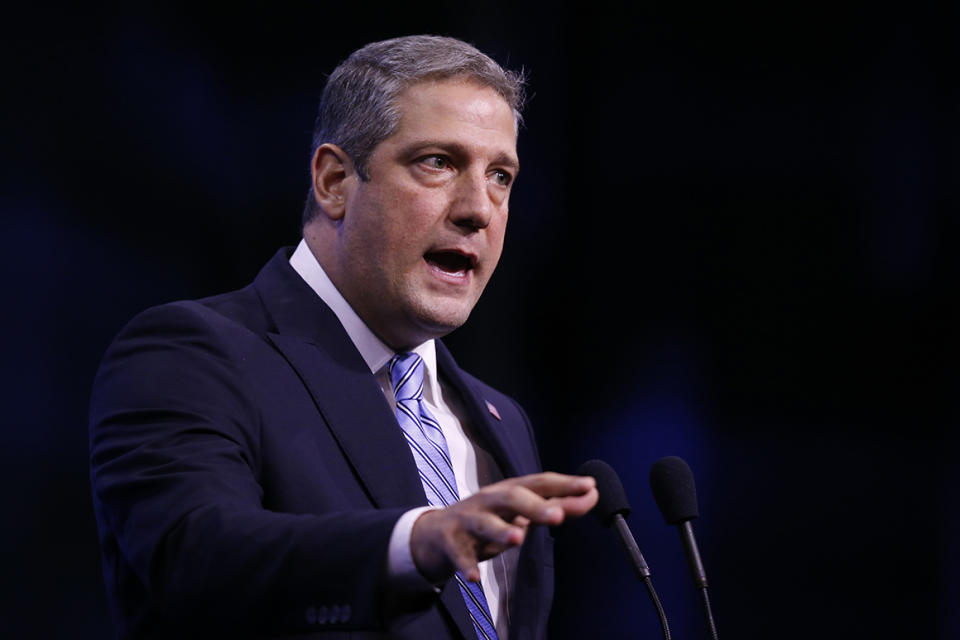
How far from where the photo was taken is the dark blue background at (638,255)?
2.26m

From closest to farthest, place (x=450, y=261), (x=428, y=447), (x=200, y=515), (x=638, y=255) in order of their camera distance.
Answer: (x=200, y=515) → (x=428, y=447) → (x=450, y=261) → (x=638, y=255)

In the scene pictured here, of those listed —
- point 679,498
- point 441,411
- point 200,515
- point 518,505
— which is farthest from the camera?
point 441,411

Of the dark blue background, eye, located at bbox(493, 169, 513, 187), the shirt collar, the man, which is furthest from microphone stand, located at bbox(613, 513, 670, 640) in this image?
the dark blue background

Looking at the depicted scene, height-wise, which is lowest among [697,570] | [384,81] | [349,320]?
[697,570]

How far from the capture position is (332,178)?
1.93m

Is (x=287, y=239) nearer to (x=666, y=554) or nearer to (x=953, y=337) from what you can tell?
(x=666, y=554)

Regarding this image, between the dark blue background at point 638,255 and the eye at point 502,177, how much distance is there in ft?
3.04

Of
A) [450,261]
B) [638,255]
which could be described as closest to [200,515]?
[450,261]

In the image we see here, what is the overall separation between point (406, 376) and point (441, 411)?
0.16 metres

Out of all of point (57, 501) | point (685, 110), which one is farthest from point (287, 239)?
point (685, 110)

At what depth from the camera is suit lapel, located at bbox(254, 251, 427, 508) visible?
A: 1557 millimetres

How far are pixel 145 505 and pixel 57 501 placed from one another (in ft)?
3.48

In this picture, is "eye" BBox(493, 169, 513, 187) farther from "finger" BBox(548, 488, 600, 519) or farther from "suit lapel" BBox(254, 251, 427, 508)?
"finger" BBox(548, 488, 600, 519)

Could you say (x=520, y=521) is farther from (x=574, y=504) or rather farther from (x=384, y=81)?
(x=384, y=81)
